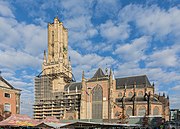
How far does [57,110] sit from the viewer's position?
8588 cm

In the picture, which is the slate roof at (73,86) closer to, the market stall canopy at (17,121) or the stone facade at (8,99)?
the stone facade at (8,99)

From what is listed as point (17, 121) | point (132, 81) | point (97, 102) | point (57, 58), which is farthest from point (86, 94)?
point (17, 121)

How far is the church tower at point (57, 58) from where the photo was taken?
299ft

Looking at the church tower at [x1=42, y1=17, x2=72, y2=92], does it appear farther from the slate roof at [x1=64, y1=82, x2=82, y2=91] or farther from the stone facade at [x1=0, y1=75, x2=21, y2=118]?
the stone facade at [x1=0, y1=75, x2=21, y2=118]

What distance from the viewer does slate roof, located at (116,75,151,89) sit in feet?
249

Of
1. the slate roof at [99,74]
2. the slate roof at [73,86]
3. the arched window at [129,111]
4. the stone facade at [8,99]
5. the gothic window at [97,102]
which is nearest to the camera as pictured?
the stone facade at [8,99]

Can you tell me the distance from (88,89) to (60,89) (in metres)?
18.5

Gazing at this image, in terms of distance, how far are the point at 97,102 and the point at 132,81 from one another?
13701 mm

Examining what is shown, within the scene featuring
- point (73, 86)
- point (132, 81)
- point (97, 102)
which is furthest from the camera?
point (73, 86)

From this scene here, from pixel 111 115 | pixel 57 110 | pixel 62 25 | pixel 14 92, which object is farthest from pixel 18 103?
pixel 62 25

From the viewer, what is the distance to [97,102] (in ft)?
238

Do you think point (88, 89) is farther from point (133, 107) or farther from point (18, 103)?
point (18, 103)

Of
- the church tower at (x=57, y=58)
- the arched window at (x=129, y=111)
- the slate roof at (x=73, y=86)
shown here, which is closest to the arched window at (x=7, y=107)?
the arched window at (x=129, y=111)

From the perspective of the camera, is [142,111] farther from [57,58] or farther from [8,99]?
[57,58]
